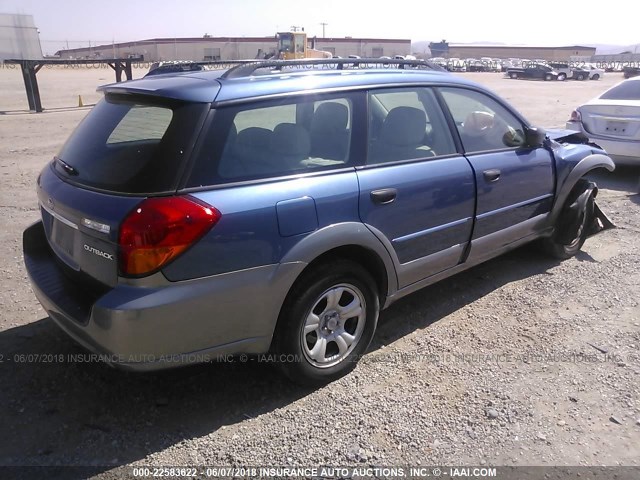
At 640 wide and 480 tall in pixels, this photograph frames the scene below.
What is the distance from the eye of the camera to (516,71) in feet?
169

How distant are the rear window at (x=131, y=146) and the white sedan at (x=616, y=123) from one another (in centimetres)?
709

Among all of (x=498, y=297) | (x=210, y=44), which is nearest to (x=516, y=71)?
(x=210, y=44)

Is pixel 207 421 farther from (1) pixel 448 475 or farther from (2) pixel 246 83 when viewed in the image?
(2) pixel 246 83

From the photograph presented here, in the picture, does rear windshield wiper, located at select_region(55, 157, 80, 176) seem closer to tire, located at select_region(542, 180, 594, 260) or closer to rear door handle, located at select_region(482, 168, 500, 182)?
rear door handle, located at select_region(482, 168, 500, 182)

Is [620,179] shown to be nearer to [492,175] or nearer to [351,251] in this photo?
[492,175]

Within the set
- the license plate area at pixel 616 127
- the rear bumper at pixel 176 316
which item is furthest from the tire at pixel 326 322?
the license plate area at pixel 616 127

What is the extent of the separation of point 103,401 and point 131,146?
4.68ft

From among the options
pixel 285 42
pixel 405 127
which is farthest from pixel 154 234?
pixel 285 42

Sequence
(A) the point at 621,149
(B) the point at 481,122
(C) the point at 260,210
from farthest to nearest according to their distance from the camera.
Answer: (A) the point at 621,149 → (B) the point at 481,122 → (C) the point at 260,210

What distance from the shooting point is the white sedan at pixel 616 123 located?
7.75 meters

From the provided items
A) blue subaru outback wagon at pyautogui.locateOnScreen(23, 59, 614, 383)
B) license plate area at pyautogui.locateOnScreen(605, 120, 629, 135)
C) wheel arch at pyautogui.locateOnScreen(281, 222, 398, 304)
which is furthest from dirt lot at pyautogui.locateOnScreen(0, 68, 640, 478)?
license plate area at pyautogui.locateOnScreen(605, 120, 629, 135)

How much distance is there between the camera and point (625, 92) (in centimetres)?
855

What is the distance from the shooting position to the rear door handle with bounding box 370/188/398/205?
3068 mm

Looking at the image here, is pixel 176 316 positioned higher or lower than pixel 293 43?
lower
